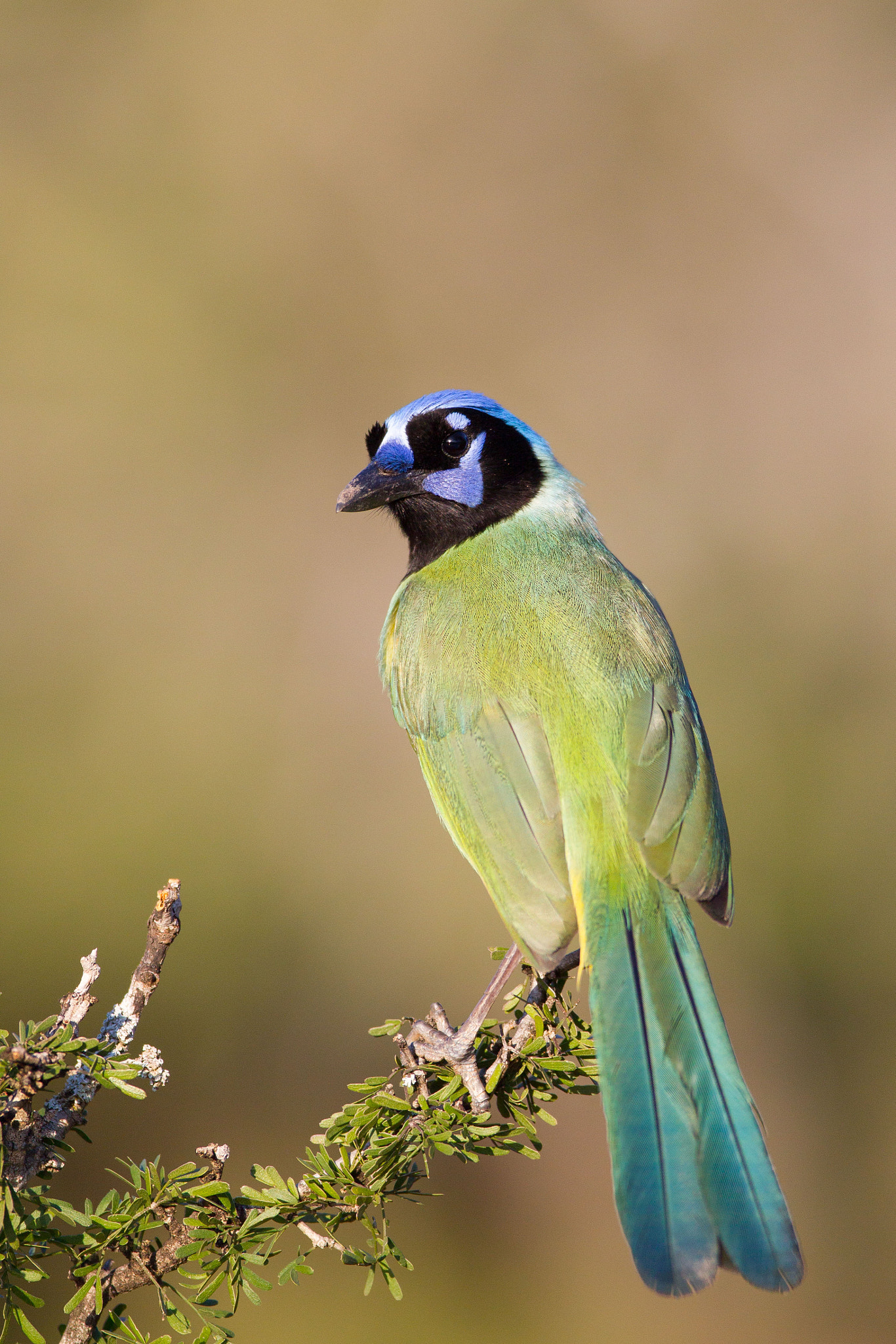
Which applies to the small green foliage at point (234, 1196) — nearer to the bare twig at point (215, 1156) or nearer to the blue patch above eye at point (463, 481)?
the bare twig at point (215, 1156)

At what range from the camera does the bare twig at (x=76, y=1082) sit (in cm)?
130

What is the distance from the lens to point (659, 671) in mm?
2412

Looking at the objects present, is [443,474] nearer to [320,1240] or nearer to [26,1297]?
[320,1240]

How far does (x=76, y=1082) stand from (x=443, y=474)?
201 centimetres

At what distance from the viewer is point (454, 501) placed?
2988 millimetres

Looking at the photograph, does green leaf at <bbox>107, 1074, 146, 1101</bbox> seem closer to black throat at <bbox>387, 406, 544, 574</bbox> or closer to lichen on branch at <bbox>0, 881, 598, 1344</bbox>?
lichen on branch at <bbox>0, 881, 598, 1344</bbox>

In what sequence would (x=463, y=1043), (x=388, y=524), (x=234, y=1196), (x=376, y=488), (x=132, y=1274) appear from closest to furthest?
(x=132, y=1274) → (x=234, y=1196) → (x=463, y=1043) → (x=376, y=488) → (x=388, y=524)

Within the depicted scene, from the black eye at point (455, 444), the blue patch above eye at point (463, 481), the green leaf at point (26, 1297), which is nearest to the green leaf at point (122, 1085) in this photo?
the green leaf at point (26, 1297)

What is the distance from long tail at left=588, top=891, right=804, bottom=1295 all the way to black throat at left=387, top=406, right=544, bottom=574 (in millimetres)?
1351

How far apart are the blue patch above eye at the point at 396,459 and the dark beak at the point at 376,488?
0.06 feet

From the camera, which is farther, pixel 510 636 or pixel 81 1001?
pixel 510 636

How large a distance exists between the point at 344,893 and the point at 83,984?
315 centimetres

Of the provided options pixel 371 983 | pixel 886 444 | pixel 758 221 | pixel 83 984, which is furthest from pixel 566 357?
pixel 83 984

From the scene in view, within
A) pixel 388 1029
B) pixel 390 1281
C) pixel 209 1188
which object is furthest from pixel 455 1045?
pixel 209 1188
